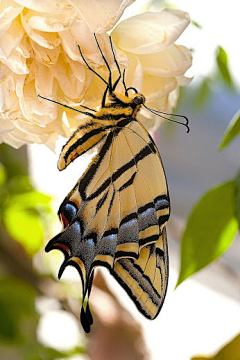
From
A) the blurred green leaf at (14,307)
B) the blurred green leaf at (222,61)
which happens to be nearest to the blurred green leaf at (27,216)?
the blurred green leaf at (14,307)

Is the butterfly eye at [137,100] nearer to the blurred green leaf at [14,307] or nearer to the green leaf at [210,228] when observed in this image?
the green leaf at [210,228]

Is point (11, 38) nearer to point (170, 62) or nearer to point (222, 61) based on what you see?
point (170, 62)

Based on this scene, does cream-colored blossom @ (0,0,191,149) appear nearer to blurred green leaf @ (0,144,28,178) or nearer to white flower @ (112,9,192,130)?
white flower @ (112,9,192,130)

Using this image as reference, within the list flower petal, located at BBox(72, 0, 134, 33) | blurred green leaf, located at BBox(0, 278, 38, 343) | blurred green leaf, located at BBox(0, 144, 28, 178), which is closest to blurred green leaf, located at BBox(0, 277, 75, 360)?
blurred green leaf, located at BBox(0, 278, 38, 343)

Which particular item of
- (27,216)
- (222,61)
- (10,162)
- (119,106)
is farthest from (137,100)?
(10,162)

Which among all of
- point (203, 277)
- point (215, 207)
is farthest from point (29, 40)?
point (203, 277)

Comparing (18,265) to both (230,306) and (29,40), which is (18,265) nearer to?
(29,40)
